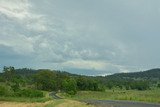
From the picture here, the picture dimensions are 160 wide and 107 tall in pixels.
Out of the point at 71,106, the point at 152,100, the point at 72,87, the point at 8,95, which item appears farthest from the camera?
the point at 72,87

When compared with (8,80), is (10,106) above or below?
below

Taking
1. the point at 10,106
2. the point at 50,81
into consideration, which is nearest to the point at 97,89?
the point at 50,81

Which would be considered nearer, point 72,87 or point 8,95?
point 8,95

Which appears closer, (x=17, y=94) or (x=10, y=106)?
(x=10, y=106)

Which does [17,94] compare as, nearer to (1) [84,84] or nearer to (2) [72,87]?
(2) [72,87]

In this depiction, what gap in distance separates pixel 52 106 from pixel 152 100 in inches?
1080

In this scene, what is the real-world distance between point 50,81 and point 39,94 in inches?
2998

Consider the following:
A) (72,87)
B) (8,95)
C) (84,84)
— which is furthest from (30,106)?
(84,84)

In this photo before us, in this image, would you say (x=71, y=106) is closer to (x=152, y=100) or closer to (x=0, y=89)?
(x=152, y=100)

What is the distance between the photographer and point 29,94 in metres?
122

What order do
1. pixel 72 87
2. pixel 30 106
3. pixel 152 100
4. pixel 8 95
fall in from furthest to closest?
pixel 72 87 → pixel 8 95 → pixel 152 100 → pixel 30 106

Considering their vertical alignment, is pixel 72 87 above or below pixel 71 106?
above

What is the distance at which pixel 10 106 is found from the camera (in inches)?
3100

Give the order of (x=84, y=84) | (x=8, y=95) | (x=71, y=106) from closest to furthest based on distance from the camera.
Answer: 1. (x=71, y=106)
2. (x=8, y=95)
3. (x=84, y=84)
